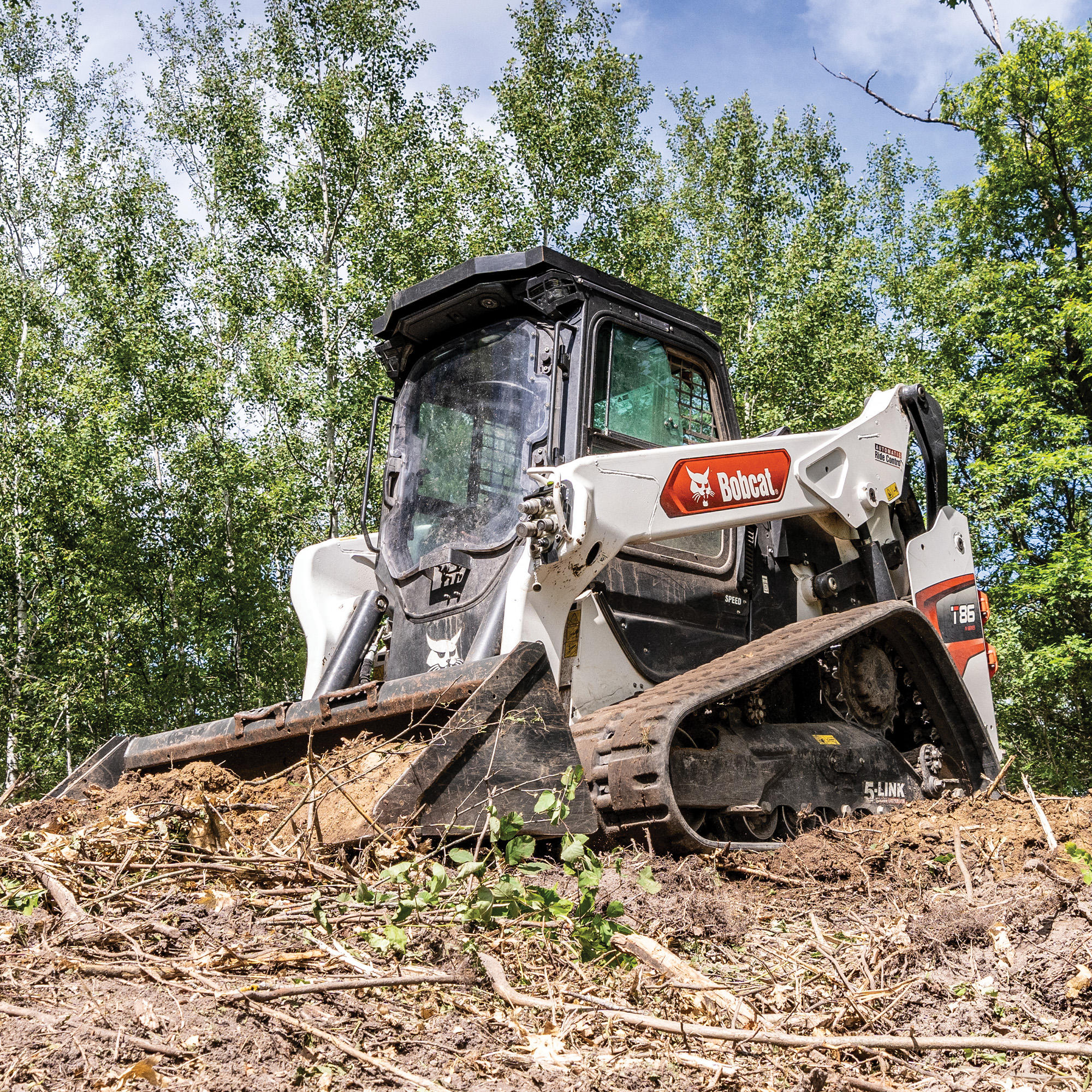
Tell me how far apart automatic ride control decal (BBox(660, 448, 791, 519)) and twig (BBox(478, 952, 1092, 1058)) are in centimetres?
226

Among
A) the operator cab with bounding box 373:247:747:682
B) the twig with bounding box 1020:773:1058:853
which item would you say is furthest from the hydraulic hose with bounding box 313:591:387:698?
the twig with bounding box 1020:773:1058:853

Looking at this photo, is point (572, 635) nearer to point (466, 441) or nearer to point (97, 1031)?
point (466, 441)

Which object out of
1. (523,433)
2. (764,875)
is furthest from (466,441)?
(764,875)

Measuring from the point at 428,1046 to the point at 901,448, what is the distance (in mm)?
4315

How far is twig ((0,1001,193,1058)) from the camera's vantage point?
75.5 inches

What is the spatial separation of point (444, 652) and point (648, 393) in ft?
4.83

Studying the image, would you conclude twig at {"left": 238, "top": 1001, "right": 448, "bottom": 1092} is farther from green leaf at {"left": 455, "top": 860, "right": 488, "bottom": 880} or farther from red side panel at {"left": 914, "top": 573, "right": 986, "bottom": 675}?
red side panel at {"left": 914, "top": 573, "right": 986, "bottom": 675}

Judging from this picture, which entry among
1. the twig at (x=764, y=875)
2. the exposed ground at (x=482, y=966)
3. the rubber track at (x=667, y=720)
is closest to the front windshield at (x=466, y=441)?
the rubber track at (x=667, y=720)

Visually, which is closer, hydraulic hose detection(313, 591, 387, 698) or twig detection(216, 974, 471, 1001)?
twig detection(216, 974, 471, 1001)

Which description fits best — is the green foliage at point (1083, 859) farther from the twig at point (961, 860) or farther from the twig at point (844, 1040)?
the twig at point (844, 1040)

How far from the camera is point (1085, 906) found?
3090mm

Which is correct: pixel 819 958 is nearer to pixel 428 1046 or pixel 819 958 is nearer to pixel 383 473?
pixel 428 1046

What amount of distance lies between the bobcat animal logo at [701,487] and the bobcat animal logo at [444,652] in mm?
1080

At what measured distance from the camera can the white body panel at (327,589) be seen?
5523 mm
